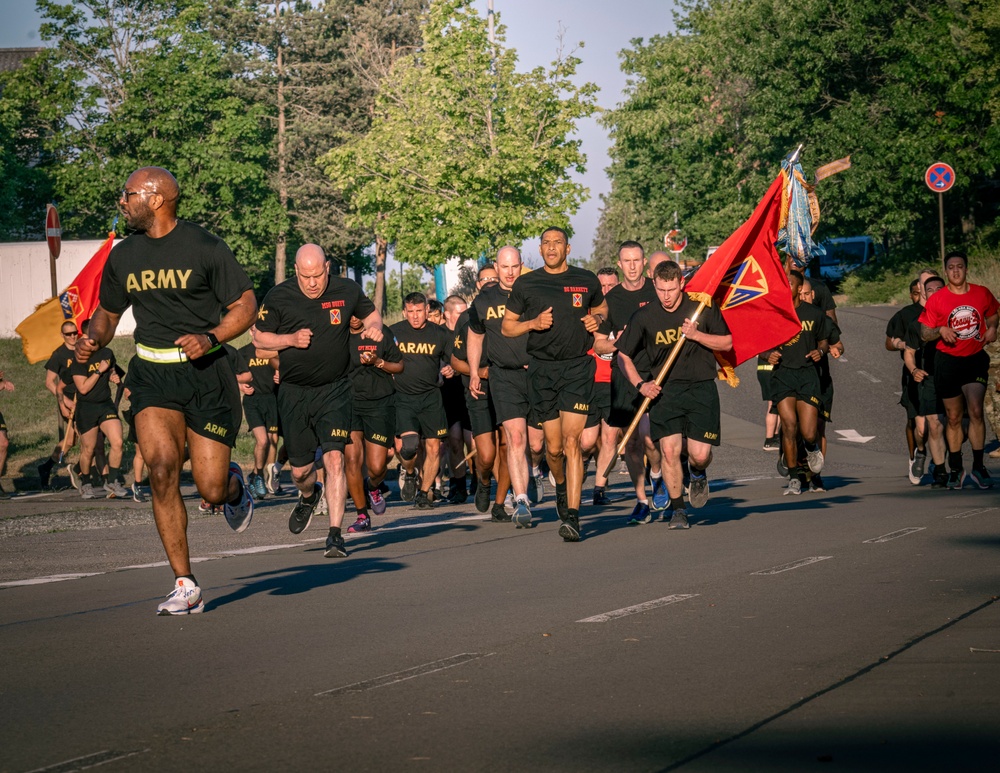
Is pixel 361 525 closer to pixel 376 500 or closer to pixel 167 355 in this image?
pixel 376 500

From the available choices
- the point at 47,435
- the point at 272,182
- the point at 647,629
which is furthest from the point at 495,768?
the point at 272,182

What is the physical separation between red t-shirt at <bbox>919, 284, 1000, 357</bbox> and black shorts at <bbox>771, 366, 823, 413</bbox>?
1404 mm

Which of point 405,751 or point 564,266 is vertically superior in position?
point 564,266

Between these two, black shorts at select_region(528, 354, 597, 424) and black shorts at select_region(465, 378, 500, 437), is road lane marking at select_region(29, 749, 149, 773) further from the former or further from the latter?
black shorts at select_region(465, 378, 500, 437)

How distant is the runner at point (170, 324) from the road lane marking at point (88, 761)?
307 cm

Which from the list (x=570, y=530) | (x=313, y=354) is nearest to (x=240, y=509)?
(x=313, y=354)

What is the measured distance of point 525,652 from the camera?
22.0ft

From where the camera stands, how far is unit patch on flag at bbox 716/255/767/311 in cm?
1366

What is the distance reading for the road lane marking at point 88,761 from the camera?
4762 mm

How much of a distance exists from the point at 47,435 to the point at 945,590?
21.8 meters

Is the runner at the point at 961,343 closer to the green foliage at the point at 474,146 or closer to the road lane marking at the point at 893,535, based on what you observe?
the road lane marking at the point at 893,535

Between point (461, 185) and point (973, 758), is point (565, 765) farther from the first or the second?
point (461, 185)

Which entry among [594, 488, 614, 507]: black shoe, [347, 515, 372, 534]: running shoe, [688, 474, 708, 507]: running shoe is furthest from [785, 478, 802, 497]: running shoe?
[347, 515, 372, 534]: running shoe

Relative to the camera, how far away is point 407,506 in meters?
16.7
